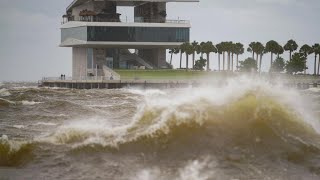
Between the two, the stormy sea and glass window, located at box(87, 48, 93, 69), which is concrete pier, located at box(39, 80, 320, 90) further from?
the stormy sea

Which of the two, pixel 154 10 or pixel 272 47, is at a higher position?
pixel 154 10

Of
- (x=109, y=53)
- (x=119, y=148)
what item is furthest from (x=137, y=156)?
(x=109, y=53)

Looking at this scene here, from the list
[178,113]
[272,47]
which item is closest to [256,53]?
[272,47]

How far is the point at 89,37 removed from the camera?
121m

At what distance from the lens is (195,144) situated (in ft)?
46.9

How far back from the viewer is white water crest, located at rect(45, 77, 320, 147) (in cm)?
1477

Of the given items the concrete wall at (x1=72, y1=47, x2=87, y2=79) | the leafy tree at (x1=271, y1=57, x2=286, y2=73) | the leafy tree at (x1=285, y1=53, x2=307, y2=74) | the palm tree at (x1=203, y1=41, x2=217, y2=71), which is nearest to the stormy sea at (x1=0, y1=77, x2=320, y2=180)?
the concrete wall at (x1=72, y1=47, x2=87, y2=79)

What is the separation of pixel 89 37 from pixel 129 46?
9187 millimetres

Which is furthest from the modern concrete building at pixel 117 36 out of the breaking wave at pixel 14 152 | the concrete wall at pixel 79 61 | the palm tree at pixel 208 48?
the breaking wave at pixel 14 152

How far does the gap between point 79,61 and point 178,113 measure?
117 m

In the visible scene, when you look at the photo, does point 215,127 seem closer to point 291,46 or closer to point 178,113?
point 178,113

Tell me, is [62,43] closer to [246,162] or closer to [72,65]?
[72,65]

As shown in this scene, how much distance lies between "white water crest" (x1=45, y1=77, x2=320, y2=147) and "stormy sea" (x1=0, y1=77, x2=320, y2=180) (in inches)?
1.0

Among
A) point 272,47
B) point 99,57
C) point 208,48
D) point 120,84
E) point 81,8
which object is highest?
point 81,8
